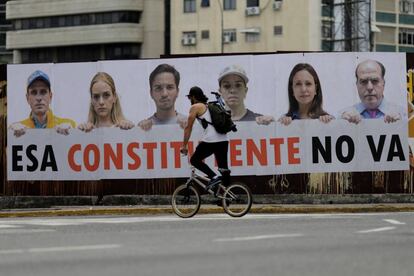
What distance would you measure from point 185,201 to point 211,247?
522 centimetres

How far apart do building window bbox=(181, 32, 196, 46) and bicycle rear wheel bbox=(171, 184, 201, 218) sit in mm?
85130

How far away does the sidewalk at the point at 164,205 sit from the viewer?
17688 millimetres

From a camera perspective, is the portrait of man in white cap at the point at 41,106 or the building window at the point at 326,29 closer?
the portrait of man in white cap at the point at 41,106

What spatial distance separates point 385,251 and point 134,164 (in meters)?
9.76

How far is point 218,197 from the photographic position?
15.7 meters

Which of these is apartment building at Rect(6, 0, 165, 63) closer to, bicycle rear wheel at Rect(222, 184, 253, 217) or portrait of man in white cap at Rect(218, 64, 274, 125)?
portrait of man in white cap at Rect(218, 64, 274, 125)

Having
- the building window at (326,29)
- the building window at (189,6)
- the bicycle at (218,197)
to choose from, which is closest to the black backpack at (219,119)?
the bicycle at (218,197)

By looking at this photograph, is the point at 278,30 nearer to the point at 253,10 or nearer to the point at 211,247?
the point at 253,10

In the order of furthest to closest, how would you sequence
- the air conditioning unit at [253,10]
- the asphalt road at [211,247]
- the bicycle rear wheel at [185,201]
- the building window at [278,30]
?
the air conditioning unit at [253,10] → the building window at [278,30] → the bicycle rear wheel at [185,201] → the asphalt road at [211,247]

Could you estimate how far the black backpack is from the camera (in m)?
15.6

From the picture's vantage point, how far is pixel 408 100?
19.2 metres

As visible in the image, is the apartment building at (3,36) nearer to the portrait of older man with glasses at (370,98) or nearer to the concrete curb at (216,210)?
the portrait of older man with glasses at (370,98)

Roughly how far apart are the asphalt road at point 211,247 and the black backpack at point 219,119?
149 centimetres

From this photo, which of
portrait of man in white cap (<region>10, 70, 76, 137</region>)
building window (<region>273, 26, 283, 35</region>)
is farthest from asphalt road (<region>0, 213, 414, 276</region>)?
building window (<region>273, 26, 283, 35</region>)
